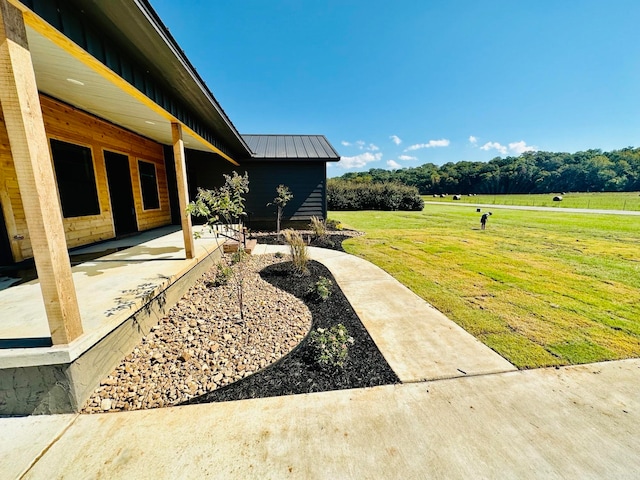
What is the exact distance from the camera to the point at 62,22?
5.75 ft

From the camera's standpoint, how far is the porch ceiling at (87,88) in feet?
7.51

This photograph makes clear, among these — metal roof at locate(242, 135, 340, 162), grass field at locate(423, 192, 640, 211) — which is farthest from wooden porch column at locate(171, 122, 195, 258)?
grass field at locate(423, 192, 640, 211)

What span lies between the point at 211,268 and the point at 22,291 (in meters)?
2.40

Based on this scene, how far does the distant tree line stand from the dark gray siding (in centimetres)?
4259

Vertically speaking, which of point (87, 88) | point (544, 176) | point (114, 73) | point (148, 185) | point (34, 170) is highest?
point (544, 176)

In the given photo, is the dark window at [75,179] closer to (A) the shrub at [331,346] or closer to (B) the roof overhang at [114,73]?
(B) the roof overhang at [114,73]

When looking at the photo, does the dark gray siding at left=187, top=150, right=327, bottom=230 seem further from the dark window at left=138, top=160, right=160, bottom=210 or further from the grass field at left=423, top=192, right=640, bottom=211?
the grass field at left=423, top=192, right=640, bottom=211

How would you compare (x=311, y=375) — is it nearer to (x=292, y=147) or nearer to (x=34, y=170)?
(x=34, y=170)

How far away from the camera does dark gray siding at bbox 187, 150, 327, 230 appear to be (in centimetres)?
914

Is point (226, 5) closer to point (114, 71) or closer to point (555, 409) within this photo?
point (114, 71)

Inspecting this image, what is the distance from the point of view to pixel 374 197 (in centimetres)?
1994

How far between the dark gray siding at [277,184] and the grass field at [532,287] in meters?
2.71

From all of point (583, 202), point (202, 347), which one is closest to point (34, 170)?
point (202, 347)

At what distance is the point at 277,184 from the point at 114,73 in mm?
7264
